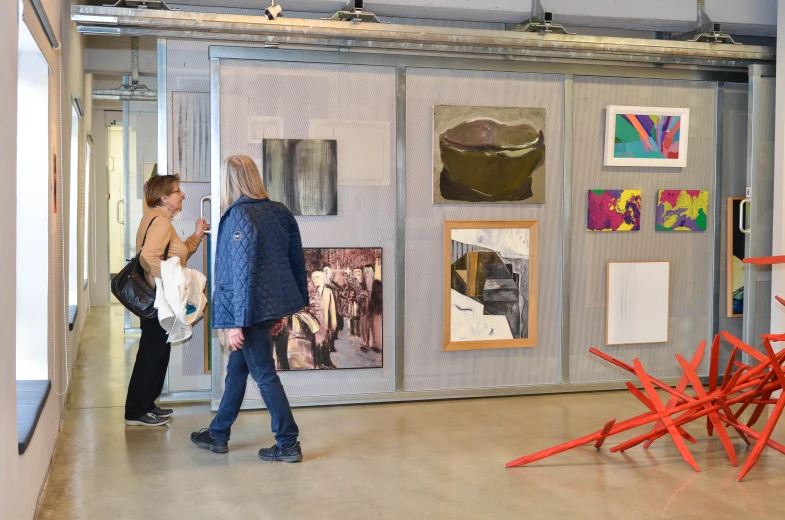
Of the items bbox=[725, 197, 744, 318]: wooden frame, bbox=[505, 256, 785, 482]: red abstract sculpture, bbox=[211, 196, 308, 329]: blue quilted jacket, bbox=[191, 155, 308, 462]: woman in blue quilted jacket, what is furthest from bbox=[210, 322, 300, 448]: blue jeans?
bbox=[725, 197, 744, 318]: wooden frame

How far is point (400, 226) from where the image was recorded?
19.9 ft

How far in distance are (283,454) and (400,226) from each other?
6.73ft

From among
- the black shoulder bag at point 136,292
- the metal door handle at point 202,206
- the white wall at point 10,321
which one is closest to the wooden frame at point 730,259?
the metal door handle at point 202,206

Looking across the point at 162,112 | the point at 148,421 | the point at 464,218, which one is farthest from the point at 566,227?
the point at 148,421

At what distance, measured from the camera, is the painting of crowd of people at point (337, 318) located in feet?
19.5

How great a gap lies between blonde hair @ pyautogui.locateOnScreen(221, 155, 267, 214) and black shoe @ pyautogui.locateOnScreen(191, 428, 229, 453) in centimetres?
130

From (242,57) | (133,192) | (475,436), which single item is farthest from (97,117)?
(475,436)

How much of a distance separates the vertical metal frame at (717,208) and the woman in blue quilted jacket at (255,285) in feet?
11.9

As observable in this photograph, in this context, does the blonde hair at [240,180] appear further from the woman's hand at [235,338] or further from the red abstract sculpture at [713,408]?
the red abstract sculpture at [713,408]

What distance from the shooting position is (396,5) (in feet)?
20.0

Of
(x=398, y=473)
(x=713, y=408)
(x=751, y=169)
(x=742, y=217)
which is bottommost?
(x=398, y=473)

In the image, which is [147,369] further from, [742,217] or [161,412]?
[742,217]

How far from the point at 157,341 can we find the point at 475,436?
2072mm

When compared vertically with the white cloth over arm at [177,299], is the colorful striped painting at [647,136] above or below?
above
